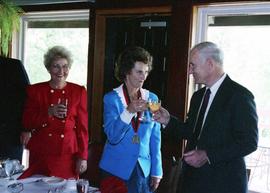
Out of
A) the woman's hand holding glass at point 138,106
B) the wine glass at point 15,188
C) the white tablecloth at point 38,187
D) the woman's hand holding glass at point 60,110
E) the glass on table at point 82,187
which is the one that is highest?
the woman's hand holding glass at point 138,106

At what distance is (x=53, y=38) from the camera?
165 inches

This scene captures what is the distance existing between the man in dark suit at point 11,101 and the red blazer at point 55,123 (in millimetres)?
363

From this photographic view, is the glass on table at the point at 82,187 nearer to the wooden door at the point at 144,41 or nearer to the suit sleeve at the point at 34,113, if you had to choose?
the suit sleeve at the point at 34,113

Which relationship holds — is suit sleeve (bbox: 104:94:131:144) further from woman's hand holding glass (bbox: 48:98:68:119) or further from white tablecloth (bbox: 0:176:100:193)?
white tablecloth (bbox: 0:176:100:193)

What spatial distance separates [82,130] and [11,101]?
758mm

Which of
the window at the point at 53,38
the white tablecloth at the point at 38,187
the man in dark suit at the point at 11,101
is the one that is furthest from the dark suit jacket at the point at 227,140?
the window at the point at 53,38

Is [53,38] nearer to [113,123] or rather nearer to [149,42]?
[149,42]

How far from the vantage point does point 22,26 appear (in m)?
4.42

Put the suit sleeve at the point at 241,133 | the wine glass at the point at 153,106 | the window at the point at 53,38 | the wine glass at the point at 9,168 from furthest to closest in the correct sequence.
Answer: the window at the point at 53,38 < the wine glass at the point at 153,106 < the wine glass at the point at 9,168 < the suit sleeve at the point at 241,133

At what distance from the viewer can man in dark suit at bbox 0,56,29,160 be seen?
297 centimetres

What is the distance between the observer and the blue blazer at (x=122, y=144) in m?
2.25

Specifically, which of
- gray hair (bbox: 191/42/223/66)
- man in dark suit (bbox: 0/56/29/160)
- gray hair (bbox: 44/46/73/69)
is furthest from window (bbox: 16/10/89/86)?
gray hair (bbox: 191/42/223/66)

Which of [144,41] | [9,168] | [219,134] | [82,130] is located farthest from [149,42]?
[9,168]

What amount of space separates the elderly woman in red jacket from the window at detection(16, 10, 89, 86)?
1.19 meters
